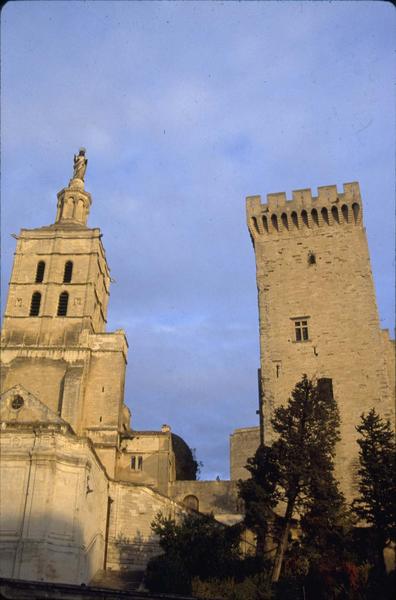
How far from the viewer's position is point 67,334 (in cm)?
4322

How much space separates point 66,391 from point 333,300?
1784cm

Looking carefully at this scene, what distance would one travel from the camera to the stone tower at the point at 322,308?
29.8 metres

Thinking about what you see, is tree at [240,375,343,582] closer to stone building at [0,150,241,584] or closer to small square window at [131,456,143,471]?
stone building at [0,150,241,584]

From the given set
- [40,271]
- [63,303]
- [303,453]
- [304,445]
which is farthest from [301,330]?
[40,271]

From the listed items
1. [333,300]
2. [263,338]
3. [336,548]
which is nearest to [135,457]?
[263,338]

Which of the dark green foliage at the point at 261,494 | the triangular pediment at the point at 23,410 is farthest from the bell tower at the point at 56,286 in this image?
the dark green foliage at the point at 261,494

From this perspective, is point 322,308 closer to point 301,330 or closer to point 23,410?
point 301,330

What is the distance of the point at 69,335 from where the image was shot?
1699 inches

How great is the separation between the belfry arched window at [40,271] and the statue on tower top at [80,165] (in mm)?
11870

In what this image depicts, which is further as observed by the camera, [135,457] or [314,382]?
[135,457]

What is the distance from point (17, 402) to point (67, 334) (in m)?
15.2

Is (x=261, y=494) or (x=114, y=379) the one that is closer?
(x=261, y=494)

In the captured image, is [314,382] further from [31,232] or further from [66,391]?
[31,232]

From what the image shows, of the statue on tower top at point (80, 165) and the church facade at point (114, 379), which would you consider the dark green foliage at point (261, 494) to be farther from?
the statue on tower top at point (80, 165)
